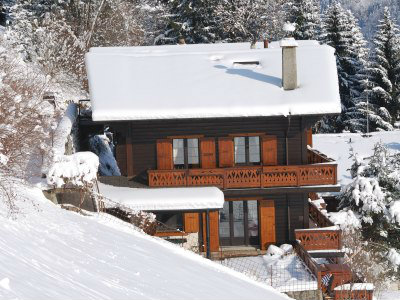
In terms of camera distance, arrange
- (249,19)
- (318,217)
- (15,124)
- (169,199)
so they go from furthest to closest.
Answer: (249,19), (318,217), (169,199), (15,124)

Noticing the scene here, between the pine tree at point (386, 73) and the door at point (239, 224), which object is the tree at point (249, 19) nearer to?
the pine tree at point (386, 73)

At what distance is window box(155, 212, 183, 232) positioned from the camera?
22.3 m

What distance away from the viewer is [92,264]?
39.4ft

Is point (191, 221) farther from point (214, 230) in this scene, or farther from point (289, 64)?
point (289, 64)

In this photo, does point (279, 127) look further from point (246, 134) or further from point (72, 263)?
point (72, 263)

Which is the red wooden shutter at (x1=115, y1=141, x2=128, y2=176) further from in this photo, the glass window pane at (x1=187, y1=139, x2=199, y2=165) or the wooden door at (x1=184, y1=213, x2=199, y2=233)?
the wooden door at (x1=184, y1=213, x2=199, y2=233)

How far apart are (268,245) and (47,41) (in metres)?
24.2

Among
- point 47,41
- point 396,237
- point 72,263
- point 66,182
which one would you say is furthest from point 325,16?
point 72,263

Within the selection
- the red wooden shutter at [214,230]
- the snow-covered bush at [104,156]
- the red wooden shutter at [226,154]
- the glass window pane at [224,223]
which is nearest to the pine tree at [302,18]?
the snow-covered bush at [104,156]

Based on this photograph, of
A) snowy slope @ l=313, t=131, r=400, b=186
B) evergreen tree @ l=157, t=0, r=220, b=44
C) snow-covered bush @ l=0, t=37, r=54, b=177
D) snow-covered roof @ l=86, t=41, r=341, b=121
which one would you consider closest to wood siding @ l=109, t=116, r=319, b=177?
snow-covered roof @ l=86, t=41, r=341, b=121

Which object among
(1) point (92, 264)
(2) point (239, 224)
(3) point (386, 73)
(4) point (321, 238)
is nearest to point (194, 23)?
(3) point (386, 73)

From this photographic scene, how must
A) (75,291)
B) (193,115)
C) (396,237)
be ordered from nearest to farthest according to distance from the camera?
(75,291) → (193,115) → (396,237)

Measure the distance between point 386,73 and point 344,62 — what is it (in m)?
4.73

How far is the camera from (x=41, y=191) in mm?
16906
